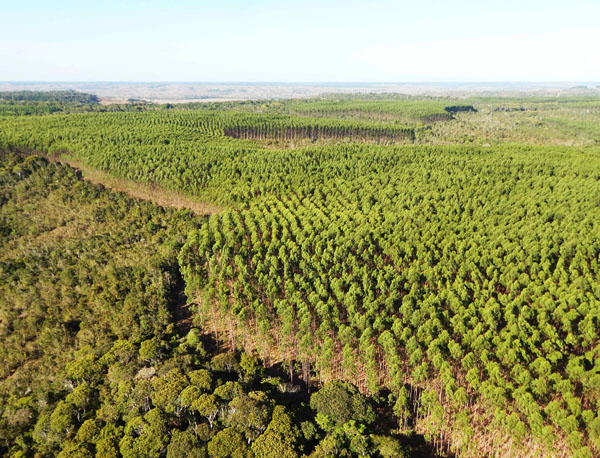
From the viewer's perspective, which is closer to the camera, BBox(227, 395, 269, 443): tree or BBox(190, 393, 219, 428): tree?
BBox(227, 395, 269, 443): tree

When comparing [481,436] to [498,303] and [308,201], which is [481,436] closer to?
[498,303]

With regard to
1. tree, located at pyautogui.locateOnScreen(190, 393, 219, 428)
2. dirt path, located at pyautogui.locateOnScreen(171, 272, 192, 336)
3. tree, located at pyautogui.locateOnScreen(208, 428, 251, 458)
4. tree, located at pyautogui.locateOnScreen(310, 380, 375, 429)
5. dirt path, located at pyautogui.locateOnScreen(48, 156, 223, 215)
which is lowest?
dirt path, located at pyautogui.locateOnScreen(171, 272, 192, 336)

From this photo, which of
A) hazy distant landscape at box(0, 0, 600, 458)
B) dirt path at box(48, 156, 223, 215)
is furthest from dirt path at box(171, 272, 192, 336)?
dirt path at box(48, 156, 223, 215)

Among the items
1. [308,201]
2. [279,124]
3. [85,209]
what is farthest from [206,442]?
[279,124]

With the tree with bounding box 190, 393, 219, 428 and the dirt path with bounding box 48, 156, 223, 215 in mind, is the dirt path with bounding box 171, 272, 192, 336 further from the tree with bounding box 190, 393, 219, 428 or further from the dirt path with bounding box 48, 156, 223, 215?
the dirt path with bounding box 48, 156, 223, 215

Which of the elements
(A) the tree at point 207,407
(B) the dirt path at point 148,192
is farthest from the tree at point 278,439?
(B) the dirt path at point 148,192

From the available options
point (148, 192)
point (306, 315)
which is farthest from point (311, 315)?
point (148, 192)
